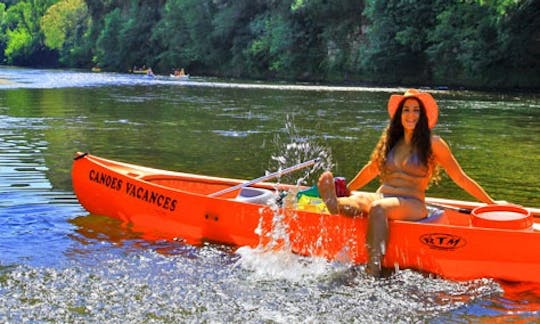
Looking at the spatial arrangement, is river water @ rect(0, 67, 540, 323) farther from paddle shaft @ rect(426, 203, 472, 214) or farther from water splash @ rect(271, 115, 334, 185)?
paddle shaft @ rect(426, 203, 472, 214)

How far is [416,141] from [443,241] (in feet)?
2.68

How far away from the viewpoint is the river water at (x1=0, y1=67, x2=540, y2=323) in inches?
194

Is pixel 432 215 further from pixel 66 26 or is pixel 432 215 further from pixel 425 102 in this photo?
pixel 66 26

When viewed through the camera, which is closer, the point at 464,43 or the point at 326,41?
the point at 464,43

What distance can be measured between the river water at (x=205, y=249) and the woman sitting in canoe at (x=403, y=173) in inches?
18.7

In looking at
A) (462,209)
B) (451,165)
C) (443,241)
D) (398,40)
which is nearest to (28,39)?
(398,40)

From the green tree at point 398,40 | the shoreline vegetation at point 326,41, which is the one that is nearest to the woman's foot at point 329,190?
the shoreline vegetation at point 326,41

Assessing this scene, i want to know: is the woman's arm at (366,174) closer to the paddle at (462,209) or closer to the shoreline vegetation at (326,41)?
the paddle at (462,209)

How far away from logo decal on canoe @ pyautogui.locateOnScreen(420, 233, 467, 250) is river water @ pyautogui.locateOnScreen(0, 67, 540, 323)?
283mm

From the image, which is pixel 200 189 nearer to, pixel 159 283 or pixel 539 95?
pixel 159 283

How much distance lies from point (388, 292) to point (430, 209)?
1.12 m

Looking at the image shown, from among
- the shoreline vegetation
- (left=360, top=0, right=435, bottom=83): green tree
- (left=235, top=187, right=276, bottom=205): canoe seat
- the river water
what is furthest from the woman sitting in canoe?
(left=360, top=0, right=435, bottom=83): green tree

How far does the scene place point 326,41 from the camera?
147 ft

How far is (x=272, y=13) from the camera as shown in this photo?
50125mm
